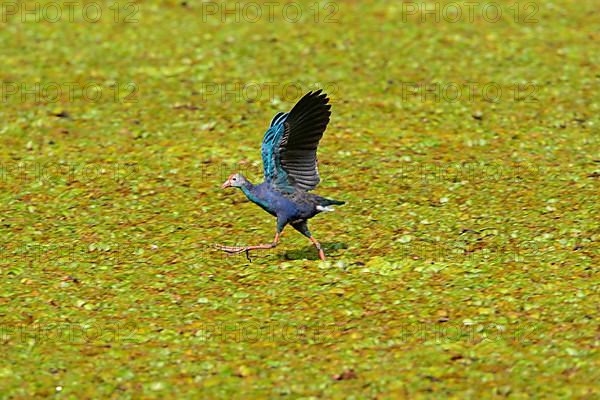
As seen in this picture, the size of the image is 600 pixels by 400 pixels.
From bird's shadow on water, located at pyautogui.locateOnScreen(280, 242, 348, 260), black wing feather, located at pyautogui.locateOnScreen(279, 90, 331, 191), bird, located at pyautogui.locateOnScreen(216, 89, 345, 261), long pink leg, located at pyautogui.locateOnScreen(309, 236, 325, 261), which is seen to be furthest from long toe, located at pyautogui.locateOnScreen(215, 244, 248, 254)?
black wing feather, located at pyautogui.locateOnScreen(279, 90, 331, 191)

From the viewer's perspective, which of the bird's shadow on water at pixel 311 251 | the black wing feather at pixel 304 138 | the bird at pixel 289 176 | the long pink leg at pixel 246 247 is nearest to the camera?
the black wing feather at pixel 304 138

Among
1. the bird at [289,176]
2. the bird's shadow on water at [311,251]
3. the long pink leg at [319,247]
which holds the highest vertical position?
the bird at [289,176]

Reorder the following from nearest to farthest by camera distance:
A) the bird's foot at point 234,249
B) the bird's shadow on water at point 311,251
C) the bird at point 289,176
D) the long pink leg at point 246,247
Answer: the bird at point 289,176 → the long pink leg at point 246,247 → the bird's foot at point 234,249 → the bird's shadow on water at point 311,251

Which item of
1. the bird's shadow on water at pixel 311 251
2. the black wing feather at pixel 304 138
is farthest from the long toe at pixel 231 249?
the black wing feather at pixel 304 138

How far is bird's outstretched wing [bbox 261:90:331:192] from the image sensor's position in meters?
12.3

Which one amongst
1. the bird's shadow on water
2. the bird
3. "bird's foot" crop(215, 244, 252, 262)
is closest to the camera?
the bird

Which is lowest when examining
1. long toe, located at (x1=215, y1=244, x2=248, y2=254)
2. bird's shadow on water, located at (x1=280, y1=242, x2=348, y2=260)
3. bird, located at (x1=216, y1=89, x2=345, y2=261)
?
bird's shadow on water, located at (x1=280, y1=242, x2=348, y2=260)

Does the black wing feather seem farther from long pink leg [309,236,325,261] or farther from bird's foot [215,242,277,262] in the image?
bird's foot [215,242,277,262]

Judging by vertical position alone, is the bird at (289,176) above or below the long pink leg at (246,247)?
above

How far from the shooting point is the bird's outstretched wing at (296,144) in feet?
40.4

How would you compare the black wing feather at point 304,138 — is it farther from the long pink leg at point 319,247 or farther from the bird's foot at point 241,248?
the bird's foot at point 241,248

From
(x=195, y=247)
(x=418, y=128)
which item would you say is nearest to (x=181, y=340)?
(x=195, y=247)

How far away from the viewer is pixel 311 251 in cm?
1342

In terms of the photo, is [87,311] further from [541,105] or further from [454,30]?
[454,30]
